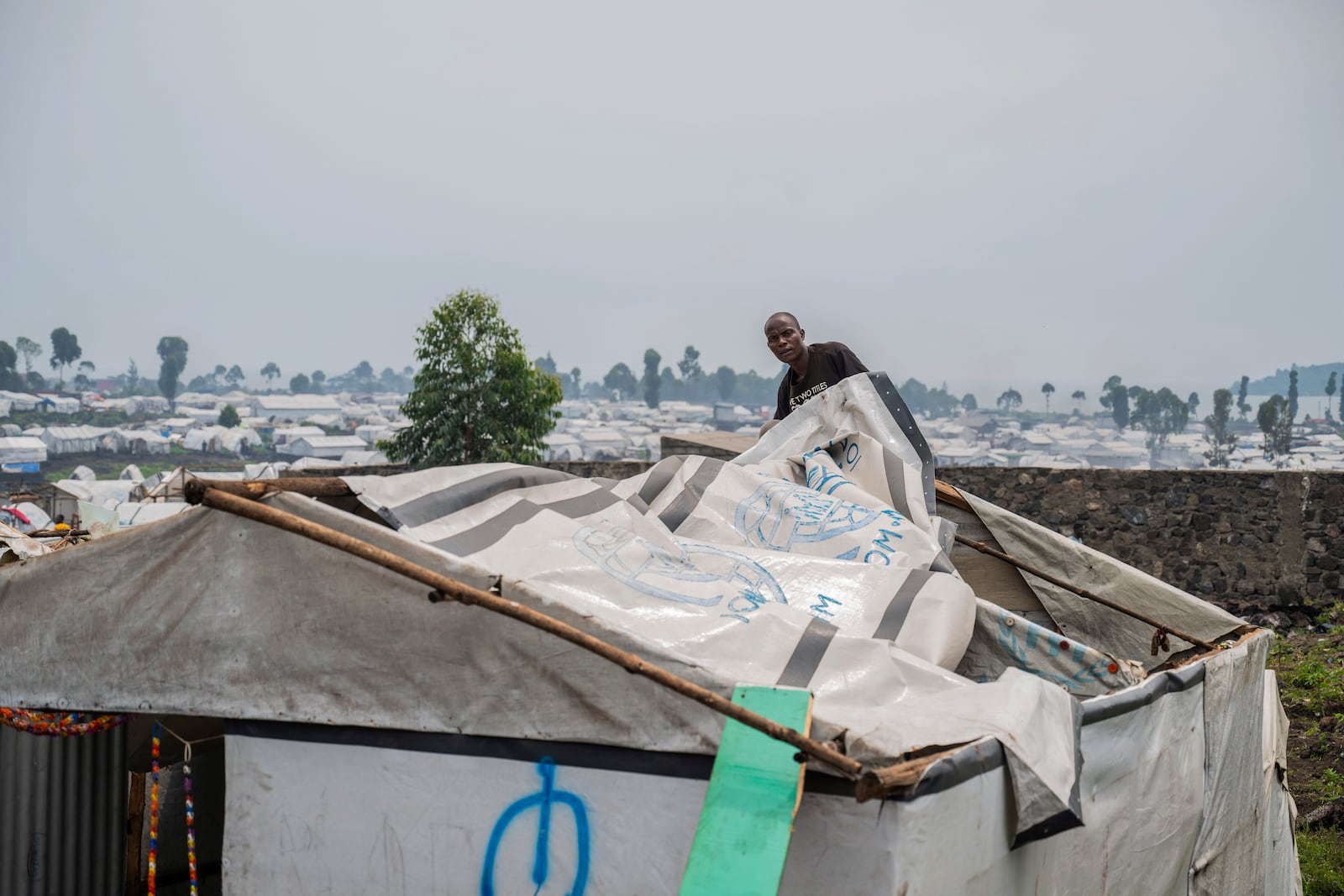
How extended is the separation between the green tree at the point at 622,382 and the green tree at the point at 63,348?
60860 mm

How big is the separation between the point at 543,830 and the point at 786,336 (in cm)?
336

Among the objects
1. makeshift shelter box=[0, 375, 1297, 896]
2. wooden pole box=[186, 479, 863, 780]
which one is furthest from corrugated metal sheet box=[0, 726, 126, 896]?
wooden pole box=[186, 479, 863, 780]

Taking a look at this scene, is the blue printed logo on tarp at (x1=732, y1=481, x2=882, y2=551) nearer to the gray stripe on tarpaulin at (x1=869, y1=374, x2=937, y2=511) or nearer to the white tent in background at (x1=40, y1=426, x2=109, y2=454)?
the gray stripe on tarpaulin at (x1=869, y1=374, x2=937, y2=511)

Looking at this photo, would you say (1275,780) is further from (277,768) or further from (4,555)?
(4,555)

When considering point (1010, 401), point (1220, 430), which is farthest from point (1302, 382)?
point (1220, 430)

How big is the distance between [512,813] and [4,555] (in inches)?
116

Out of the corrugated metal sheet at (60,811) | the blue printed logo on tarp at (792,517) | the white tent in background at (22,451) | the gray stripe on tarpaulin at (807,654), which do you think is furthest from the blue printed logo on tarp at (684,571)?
the white tent in background at (22,451)

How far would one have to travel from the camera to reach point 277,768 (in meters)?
2.38

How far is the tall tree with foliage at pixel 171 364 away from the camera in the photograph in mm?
96500

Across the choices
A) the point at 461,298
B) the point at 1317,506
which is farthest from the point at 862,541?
the point at 461,298

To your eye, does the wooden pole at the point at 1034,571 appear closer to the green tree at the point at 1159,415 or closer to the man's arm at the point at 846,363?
the man's arm at the point at 846,363

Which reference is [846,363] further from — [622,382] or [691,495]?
[622,382]

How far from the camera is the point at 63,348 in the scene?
92.1 meters

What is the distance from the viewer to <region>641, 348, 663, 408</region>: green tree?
371 ft
